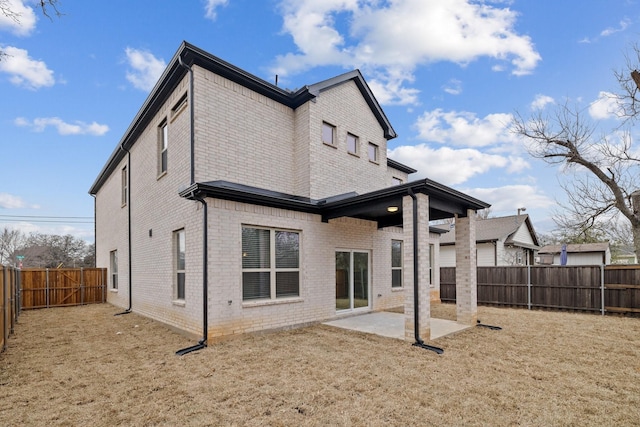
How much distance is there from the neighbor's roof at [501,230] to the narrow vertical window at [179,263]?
1658cm

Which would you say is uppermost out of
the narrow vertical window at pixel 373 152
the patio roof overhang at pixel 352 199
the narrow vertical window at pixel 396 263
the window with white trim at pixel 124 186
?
the narrow vertical window at pixel 373 152

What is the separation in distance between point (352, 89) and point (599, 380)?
948 centimetres

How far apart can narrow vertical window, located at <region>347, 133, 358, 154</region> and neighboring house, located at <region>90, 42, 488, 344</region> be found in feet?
0.16

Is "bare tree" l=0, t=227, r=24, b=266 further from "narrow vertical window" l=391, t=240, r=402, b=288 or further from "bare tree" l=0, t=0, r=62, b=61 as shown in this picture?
"bare tree" l=0, t=0, r=62, b=61

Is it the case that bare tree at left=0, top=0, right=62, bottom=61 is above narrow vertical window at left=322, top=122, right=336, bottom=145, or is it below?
below

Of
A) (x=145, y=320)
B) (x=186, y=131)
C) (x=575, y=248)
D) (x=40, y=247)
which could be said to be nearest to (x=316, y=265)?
(x=186, y=131)

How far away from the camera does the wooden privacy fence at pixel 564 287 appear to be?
1008cm

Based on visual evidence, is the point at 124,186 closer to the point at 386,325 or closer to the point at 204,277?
the point at 204,277

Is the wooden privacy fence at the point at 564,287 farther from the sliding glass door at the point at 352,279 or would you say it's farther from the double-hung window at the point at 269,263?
the double-hung window at the point at 269,263

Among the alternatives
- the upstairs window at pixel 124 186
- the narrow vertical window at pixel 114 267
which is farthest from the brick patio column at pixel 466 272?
the narrow vertical window at pixel 114 267

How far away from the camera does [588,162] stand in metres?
13.7

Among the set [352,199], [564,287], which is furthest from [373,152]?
[564,287]

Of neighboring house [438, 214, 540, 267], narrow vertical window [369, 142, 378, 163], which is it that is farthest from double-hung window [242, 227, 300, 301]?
neighboring house [438, 214, 540, 267]

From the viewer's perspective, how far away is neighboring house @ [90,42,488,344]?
6.86 meters
